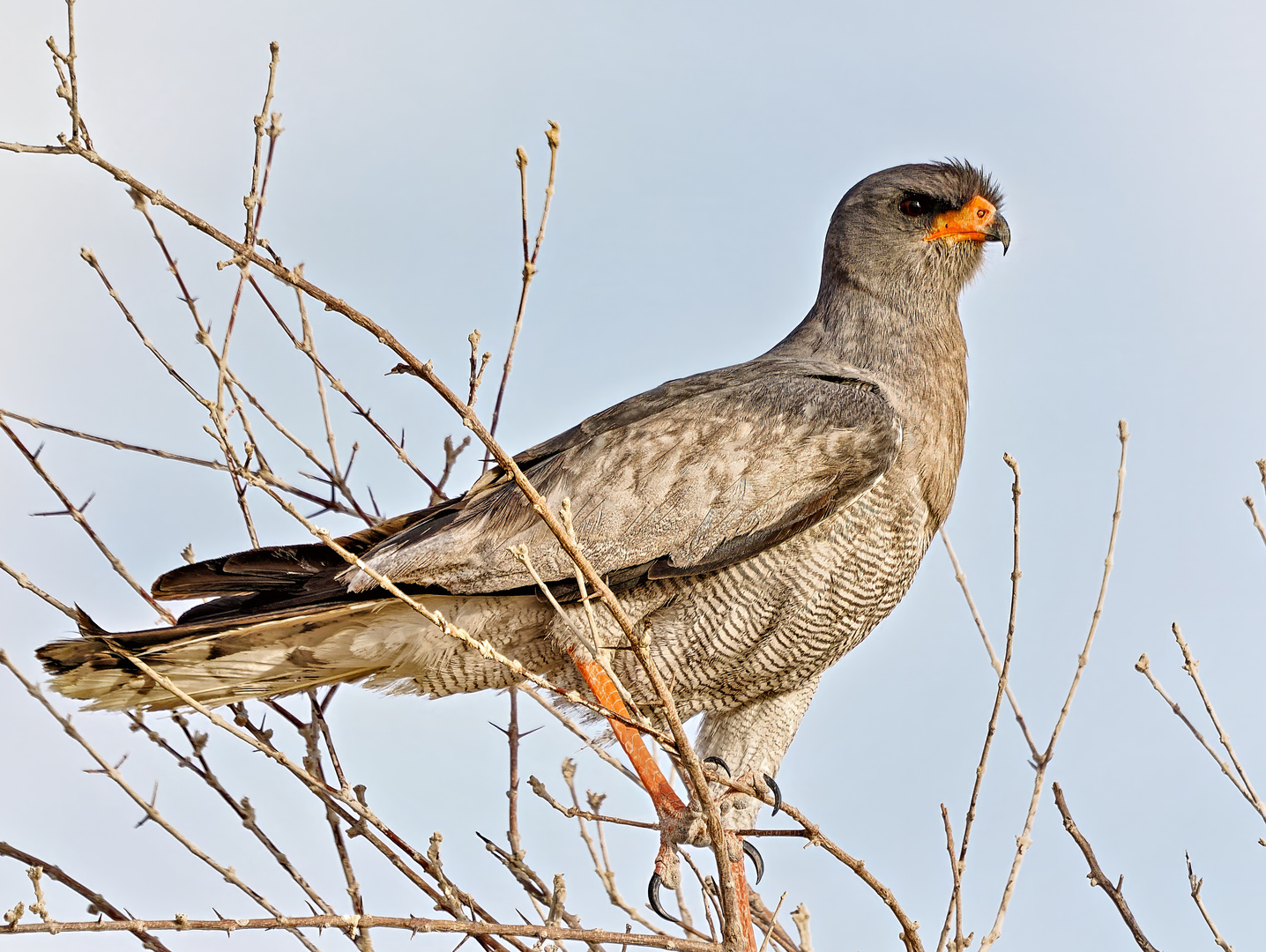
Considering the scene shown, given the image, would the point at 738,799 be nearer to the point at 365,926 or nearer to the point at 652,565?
the point at 652,565

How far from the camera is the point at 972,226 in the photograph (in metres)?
4.88

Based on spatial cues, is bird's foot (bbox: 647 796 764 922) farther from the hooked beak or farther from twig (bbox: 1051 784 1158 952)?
the hooked beak

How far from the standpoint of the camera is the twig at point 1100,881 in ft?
11.5

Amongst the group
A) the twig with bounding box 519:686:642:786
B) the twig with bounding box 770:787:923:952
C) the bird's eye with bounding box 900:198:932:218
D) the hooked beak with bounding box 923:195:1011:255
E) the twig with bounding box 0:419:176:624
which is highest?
the bird's eye with bounding box 900:198:932:218

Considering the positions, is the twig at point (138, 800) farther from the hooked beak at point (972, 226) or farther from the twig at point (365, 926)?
the hooked beak at point (972, 226)

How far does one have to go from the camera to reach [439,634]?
4109 mm

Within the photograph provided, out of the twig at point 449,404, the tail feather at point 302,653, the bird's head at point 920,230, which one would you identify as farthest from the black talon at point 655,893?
the bird's head at point 920,230

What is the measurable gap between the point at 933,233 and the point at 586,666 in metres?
2.19

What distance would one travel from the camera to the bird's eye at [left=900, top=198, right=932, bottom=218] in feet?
16.1

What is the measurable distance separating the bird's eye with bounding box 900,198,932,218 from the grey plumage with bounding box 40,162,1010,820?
82 centimetres

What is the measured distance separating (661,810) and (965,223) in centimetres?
248

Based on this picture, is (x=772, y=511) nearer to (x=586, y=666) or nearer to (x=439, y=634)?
(x=586, y=666)

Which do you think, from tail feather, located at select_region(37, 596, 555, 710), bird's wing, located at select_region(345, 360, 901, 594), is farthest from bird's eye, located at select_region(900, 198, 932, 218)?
tail feather, located at select_region(37, 596, 555, 710)

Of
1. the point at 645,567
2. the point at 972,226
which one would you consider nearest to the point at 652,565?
the point at 645,567
